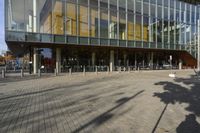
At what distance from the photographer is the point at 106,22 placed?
37.9 m

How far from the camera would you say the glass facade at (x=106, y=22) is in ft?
107

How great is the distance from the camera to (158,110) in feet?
33.1

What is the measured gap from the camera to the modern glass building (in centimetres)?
3309

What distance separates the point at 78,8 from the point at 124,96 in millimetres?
24406

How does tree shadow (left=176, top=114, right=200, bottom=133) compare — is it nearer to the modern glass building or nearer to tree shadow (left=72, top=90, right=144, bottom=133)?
tree shadow (left=72, top=90, right=144, bottom=133)

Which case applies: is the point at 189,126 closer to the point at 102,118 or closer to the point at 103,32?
the point at 102,118

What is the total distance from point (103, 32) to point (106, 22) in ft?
5.37

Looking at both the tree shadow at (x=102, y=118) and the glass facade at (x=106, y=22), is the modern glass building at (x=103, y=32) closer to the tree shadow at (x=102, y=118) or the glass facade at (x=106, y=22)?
the glass facade at (x=106, y=22)

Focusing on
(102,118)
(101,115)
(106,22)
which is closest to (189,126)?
(102,118)

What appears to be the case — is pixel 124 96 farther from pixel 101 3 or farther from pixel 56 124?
pixel 101 3

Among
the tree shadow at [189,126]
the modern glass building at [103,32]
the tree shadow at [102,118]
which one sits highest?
the modern glass building at [103,32]

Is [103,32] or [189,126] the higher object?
[103,32]

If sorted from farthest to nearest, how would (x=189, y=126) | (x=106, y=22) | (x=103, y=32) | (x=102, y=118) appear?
1. (x=106, y=22)
2. (x=103, y=32)
3. (x=102, y=118)
4. (x=189, y=126)

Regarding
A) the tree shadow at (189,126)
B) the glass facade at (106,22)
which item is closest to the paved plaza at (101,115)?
the tree shadow at (189,126)
